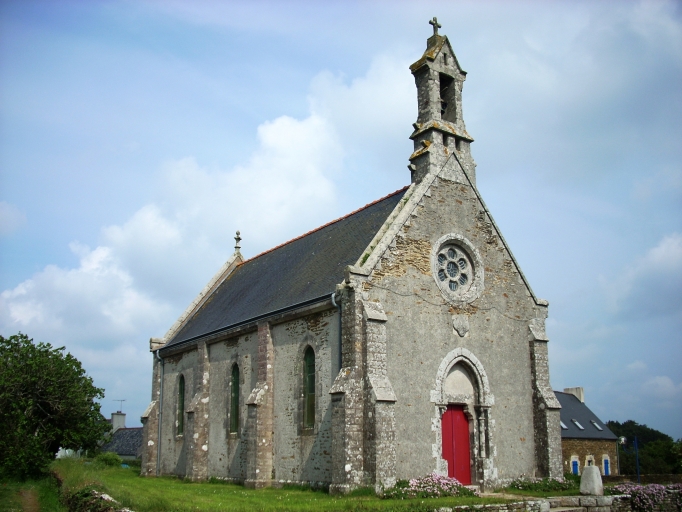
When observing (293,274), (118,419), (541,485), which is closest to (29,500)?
(293,274)

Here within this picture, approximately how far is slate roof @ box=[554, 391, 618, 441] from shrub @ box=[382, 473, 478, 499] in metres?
26.6

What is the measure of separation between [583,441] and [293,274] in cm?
2850

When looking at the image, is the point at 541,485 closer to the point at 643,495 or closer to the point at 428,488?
the point at 643,495

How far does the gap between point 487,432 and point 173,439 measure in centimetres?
1541

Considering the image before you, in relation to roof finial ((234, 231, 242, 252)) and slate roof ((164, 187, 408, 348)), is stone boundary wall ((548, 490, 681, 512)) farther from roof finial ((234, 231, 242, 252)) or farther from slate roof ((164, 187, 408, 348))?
roof finial ((234, 231, 242, 252))

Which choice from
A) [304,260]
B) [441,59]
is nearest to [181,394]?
[304,260]

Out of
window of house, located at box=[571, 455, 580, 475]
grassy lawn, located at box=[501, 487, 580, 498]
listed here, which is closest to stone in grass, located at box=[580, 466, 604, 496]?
grassy lawn, located at box=[501, 487, 580, 498]

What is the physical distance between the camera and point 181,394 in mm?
29078

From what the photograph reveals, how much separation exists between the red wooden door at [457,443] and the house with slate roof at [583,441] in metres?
23.8

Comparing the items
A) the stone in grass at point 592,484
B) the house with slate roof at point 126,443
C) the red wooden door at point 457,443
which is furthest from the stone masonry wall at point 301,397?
the house with slate roof at point 126,443

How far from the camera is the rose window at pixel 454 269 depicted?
20781mm

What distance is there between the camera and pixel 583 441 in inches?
1686

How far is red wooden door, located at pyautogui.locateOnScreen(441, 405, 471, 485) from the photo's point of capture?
19.5m

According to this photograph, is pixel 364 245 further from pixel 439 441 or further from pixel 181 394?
pixel 181 394
